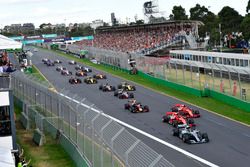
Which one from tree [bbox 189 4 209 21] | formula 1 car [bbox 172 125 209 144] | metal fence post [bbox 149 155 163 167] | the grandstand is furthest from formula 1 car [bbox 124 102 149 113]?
tree [bbox 189 4 209 21]

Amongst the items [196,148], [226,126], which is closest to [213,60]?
[226,126]

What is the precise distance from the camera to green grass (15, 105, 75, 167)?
2011 centimetres

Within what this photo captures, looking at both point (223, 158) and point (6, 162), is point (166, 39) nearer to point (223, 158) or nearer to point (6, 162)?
point (223, 158)

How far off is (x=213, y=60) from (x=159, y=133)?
107 ft

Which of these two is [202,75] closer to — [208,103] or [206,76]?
[206,76]

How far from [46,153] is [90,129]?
288 inches

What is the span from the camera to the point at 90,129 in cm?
1524

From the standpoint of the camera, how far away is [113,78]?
54.8 meters

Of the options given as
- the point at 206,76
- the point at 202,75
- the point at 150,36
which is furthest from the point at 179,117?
the point at 150,36

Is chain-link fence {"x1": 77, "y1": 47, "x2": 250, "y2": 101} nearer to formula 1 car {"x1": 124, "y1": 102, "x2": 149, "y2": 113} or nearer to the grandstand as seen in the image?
formula 1 car {"x1": 124, "y1": 102, "x2": 149, "y2": 113}

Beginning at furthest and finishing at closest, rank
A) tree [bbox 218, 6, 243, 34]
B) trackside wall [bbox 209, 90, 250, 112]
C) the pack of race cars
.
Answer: tree [bbox 218, 6, 243, 34] → trackside wall [bbox 209, 90, 250, 112] → the pack of race cars

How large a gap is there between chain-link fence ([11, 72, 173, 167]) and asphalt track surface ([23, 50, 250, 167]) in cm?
423

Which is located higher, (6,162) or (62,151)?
(6,162)

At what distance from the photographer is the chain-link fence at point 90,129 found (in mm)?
10984
